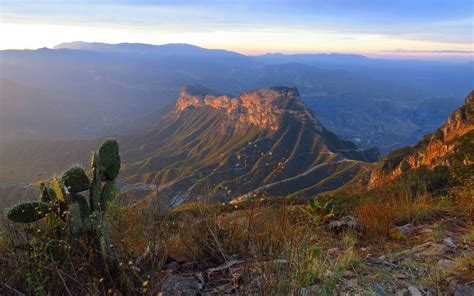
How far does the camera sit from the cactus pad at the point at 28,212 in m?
3.52

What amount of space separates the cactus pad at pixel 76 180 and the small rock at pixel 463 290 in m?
3.39

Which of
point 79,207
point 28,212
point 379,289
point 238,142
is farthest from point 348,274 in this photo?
point 238,142

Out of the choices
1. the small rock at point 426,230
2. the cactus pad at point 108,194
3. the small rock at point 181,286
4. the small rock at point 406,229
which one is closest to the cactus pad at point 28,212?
the cactus pad at point 108,194

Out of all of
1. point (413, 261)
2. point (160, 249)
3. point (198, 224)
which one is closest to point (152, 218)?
point (160, 249)

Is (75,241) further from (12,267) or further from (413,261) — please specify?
(413,261)

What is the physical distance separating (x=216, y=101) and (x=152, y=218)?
19030 centimetres

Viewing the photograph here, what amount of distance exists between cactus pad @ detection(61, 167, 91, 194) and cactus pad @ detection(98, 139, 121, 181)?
0.71 feet

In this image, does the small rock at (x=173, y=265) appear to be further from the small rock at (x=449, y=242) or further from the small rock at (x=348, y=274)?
the small rock at (x=449, y=242)

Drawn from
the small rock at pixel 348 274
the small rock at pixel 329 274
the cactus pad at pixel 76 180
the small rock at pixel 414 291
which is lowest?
the small rock at pixel 348 274

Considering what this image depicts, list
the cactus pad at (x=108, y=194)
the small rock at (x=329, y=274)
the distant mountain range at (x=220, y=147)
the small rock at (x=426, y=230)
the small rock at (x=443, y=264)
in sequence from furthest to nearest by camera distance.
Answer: the distant mountain range at (x=220, y=147) < the small rock at (x=426, y=230) < the cactus pad at (x=108, y=194) < the small rock at (x=443, y=264) < the small rock at (x=329, y=274)

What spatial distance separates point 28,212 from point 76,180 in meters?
0.54

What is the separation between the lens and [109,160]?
4.34 metres

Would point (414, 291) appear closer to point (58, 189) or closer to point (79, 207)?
point (79, 207)

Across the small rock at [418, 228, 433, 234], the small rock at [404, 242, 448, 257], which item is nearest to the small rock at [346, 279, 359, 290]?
the small rock at [404, 242, 448, 257]
